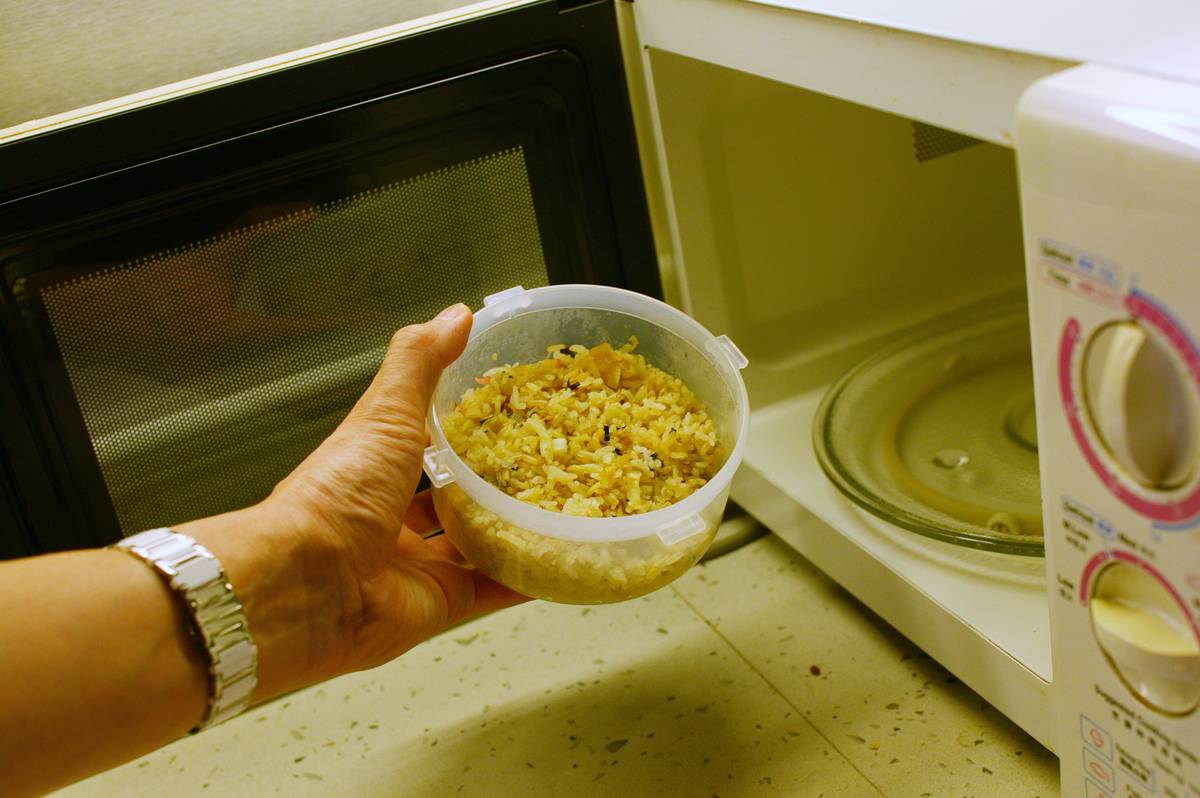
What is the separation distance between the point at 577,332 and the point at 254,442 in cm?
23

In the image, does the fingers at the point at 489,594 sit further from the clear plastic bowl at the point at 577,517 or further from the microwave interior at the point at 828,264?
the microwave interior at the point at 828,264

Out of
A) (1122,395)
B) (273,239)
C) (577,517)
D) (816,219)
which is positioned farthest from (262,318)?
(1122,395)

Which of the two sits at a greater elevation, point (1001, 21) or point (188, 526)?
point (1001, 21)

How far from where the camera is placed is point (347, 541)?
58 centimetres

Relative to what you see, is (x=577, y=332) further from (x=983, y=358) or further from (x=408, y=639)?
(x=983, y=358)

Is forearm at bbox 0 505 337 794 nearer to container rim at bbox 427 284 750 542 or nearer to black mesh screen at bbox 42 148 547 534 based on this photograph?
container rim at bbox 427 284 750 542

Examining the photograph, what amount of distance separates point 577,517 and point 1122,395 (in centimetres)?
27

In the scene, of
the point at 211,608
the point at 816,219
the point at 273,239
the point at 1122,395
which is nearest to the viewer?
the point at 1122,395

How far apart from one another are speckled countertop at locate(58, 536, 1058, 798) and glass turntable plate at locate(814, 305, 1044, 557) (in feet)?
0.33

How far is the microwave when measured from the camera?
0.51 meters

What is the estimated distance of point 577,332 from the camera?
0.72 m

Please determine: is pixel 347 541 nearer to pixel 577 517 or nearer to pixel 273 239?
pixel 577 517

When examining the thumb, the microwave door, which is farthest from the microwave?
the thumb

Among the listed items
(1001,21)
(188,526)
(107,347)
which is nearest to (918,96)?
(1001,21)
